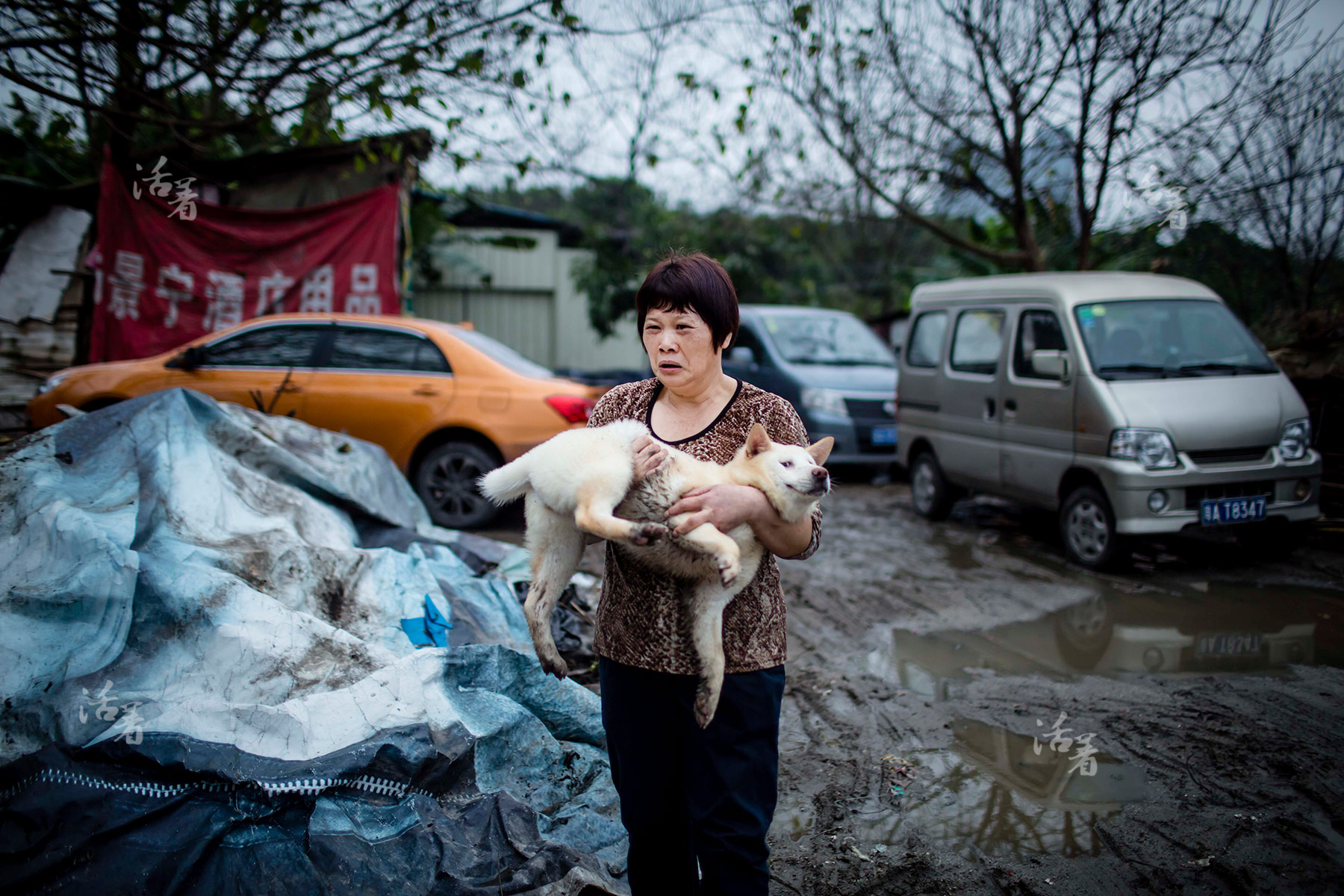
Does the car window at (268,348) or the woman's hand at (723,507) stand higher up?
the car window at (268,348)

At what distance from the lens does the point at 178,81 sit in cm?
427

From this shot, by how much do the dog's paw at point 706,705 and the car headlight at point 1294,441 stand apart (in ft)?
17.7

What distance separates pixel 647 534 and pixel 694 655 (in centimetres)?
34

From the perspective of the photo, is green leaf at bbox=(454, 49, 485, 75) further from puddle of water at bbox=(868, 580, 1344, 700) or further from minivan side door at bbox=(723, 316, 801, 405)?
puddle of water at bbox=(868, 580, 1344, 700)

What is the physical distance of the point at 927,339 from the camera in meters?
7.39

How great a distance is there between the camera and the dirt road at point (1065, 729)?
2.49 metres

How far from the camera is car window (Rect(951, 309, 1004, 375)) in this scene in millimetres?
6500

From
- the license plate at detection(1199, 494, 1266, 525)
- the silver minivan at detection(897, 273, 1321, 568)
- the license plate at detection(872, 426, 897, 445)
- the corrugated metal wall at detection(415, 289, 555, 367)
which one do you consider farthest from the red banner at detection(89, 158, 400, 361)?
the corrugated metal wall at detection(415, 289, 555, 367)

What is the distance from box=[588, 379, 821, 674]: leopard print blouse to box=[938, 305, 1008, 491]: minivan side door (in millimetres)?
5029

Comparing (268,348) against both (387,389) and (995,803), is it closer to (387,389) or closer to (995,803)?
(387,389)

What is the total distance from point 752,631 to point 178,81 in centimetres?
459

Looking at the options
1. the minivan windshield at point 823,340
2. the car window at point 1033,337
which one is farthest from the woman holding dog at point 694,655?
the minivan windshield at point 823,340

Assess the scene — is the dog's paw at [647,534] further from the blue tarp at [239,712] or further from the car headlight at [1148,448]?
the car headlight at [1148,448]

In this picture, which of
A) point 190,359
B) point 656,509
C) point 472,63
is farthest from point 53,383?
point 656,509
